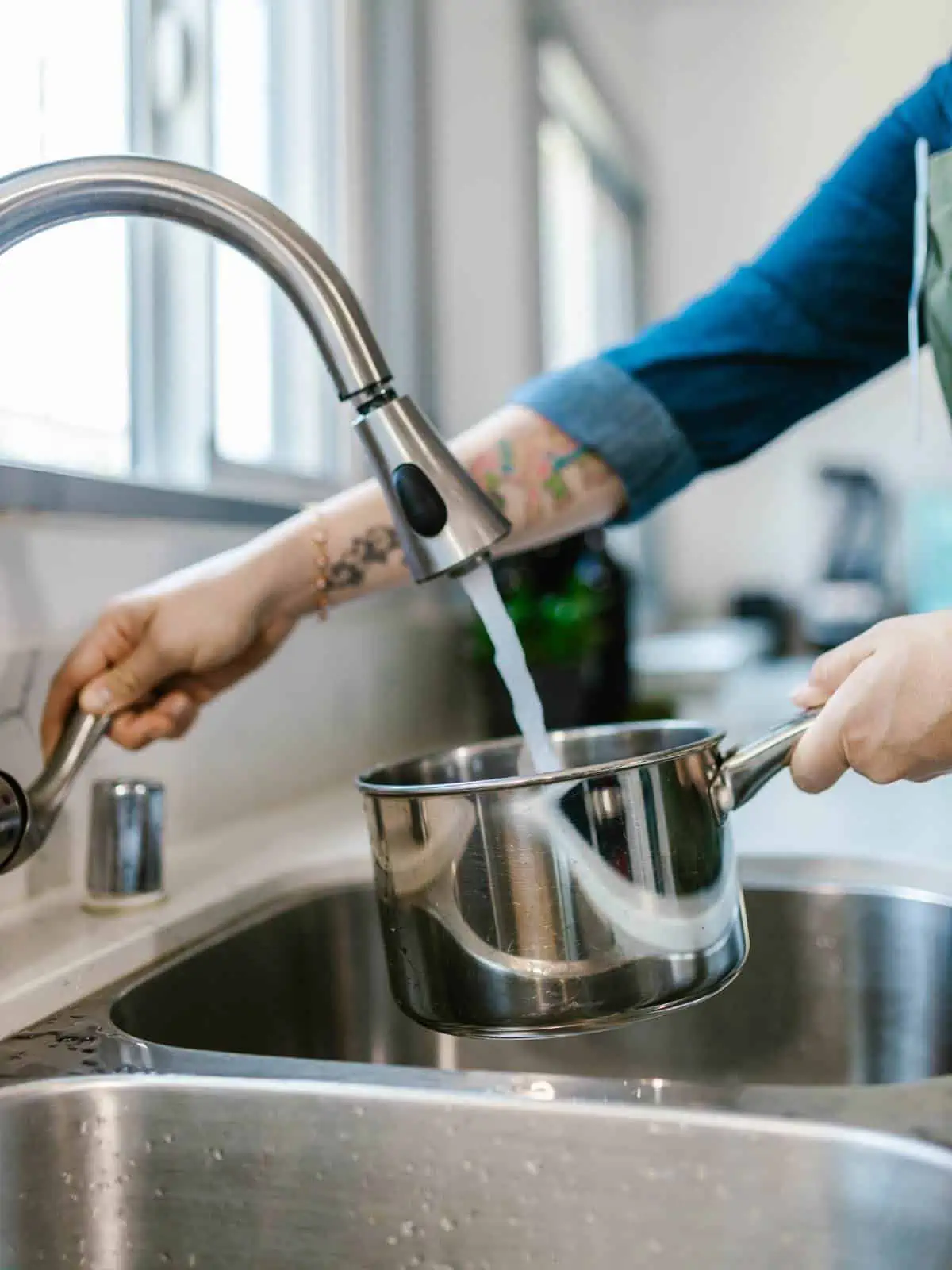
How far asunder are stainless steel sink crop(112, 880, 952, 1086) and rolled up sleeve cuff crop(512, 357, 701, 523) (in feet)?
1.00

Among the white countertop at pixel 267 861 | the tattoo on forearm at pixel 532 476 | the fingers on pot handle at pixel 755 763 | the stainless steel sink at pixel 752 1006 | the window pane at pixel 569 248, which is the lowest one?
the stainless steel sink at pixel 752 1006

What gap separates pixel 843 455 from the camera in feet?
10.2

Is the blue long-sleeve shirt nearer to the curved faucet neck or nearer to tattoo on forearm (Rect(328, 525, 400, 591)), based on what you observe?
tattoo on forearm (Rect(328, 525, 400, 591))

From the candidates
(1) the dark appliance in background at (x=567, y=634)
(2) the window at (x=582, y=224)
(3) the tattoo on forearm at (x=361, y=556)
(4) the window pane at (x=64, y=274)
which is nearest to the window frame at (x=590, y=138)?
(2) the window at (x=582, y=224)

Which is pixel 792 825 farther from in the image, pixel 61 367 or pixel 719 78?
pixel 719 78

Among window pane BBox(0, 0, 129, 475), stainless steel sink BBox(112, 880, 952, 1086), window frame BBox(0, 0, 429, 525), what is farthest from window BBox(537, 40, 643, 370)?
stainless steel sink BBox(112, 880, 952, 1086)

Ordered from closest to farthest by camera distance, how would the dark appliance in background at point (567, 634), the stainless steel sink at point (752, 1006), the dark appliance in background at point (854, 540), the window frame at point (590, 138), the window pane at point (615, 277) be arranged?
the stainless steel sink at point (752, 1006)
the dark appliance in background at point (567, 634)
the window frame at point (590, 138)
the dark appliance in background at point (854, 540)
the window pane at point (615, 277)

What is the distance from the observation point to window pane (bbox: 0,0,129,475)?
907 mm

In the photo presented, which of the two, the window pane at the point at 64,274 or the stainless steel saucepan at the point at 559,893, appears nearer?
the stainless steel saucepan at the point at 559,893

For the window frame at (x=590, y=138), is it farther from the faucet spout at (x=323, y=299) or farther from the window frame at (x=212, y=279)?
the faucet spout at (x=323, y=299)

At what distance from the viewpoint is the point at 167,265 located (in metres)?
1.06

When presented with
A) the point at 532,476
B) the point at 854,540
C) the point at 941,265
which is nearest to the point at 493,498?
the point at 532,476

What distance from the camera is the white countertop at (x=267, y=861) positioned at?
24.0 inches

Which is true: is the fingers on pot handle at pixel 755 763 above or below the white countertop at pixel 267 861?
above
